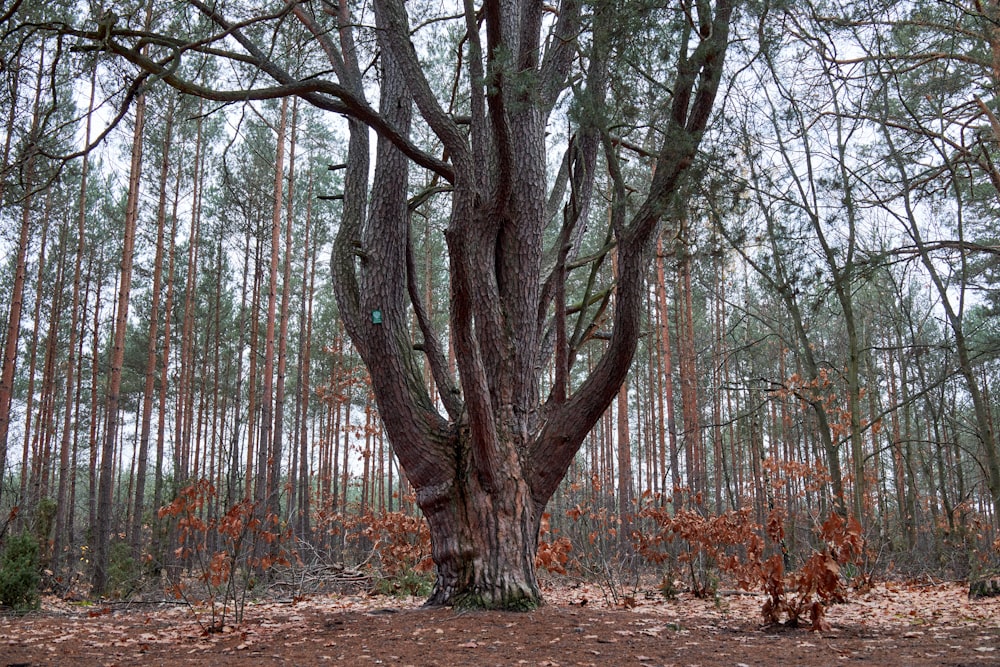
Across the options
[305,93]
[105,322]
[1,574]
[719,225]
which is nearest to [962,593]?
[719,225]

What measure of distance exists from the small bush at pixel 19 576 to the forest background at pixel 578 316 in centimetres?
11

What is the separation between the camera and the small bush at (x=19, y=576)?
6668 mm

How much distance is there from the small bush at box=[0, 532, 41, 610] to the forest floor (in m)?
1.45

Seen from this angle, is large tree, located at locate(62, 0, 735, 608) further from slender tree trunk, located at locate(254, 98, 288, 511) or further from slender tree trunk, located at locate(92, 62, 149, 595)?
slender tree trunk, located at locate(254, 98, 288, 511)

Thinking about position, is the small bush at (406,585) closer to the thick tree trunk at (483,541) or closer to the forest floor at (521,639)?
the forest floor at (521,639)

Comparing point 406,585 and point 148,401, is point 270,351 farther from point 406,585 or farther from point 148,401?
point 406,585

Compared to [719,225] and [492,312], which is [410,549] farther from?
[719,225]

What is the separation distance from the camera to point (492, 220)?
479 centimetres

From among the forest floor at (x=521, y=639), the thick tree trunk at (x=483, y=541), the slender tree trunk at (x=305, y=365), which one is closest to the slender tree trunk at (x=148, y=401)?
the slender tree trunk at (x=305, y=365)

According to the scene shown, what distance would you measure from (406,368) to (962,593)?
20.7 feet

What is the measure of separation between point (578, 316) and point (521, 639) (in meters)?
4.80

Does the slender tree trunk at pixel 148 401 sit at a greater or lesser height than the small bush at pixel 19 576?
greater

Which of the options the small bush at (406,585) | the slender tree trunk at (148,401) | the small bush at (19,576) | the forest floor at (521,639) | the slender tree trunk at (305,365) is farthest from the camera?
the slender tree trunk at (305,365)

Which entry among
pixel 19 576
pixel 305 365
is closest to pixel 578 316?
pixel 19 576
